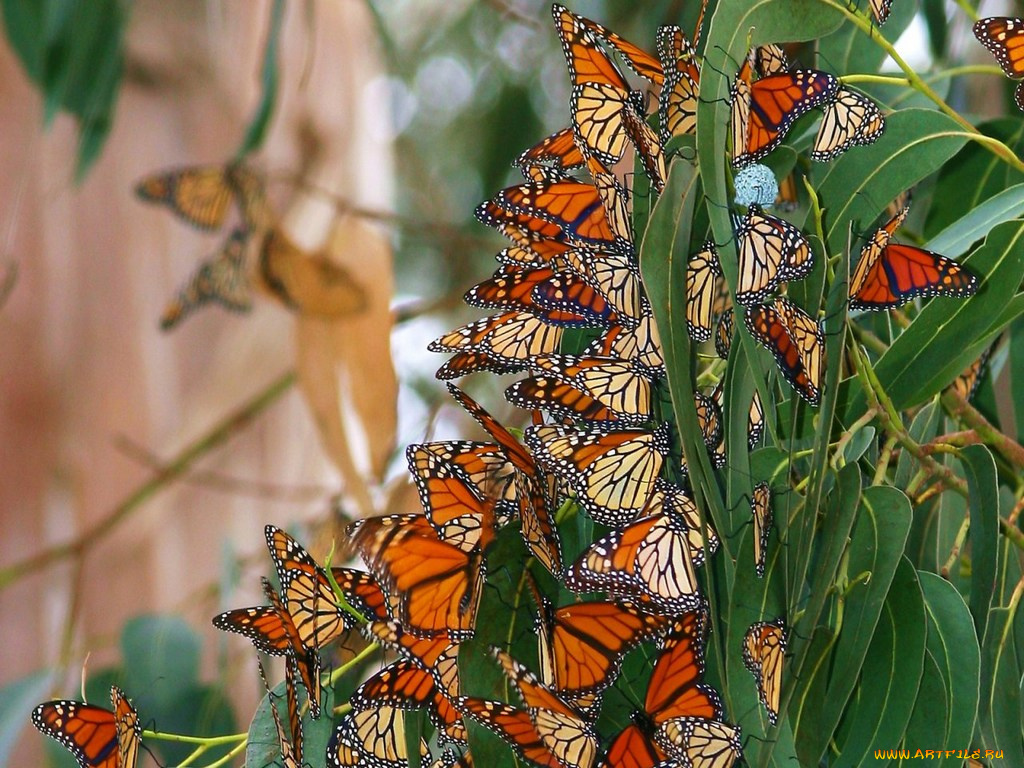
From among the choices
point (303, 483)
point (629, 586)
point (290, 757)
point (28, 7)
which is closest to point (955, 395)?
point (629, 586)

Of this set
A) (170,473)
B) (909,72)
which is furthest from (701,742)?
(170,473)

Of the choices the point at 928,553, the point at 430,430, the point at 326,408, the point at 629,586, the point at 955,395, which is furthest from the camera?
the point at 326,408

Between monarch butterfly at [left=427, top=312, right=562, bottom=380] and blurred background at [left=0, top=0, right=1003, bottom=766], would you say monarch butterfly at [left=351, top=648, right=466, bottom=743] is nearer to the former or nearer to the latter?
monarch butterfly at [left=427, top=312, right=562, bottom=380]

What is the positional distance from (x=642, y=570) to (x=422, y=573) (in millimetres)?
95

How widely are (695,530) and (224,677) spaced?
37.8 inches

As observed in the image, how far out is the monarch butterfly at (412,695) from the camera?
438mm

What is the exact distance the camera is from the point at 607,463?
0.42 meters

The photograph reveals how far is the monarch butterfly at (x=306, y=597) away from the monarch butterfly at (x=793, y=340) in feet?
0.71

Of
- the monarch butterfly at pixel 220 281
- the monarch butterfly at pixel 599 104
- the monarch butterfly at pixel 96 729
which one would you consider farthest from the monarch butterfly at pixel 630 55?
the monarch butterfly at pixel 220 281

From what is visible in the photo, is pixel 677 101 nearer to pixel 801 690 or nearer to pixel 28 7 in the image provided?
pixel 801 690

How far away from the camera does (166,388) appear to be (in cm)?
197

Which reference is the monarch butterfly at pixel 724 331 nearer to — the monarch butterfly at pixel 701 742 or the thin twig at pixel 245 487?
the monarch butterfly at pixel 701 742

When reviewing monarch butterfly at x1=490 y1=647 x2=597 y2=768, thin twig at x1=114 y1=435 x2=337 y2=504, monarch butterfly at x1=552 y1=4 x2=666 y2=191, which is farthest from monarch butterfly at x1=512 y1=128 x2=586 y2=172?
thin twig at x1=114 y1=435 x2=337 y2=504

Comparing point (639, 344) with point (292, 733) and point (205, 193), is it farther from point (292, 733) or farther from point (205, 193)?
point (205, 193)
